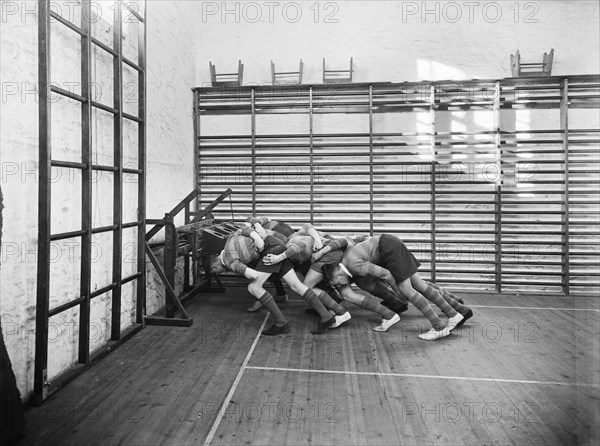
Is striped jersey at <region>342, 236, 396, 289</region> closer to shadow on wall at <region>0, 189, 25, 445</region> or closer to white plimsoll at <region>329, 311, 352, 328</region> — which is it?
white plimsoll at <region>329, 311, 352, 328</region>

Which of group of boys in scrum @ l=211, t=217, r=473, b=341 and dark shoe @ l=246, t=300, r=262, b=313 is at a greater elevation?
group of boys in scrum @ l=211, t=217, r=473, b=341

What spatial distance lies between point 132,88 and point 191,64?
2.39 metres

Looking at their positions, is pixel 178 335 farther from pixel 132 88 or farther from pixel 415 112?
pixel 415 112

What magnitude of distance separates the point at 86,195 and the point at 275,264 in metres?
1.87

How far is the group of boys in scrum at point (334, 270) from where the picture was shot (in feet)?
12.9

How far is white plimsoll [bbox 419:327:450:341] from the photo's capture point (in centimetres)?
385

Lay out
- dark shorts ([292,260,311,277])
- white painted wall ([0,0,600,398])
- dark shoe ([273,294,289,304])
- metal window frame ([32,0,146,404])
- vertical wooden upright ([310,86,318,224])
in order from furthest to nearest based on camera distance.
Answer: vertical wooden upright ([310,86,318,224]) < dark shoe ([273,294,289,304]) < white painted wall ([0,0,600,398]) < dark shorts ([292,260,311,277]) < metal window frame ([32,0,146,404])

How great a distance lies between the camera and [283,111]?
6.26 meters

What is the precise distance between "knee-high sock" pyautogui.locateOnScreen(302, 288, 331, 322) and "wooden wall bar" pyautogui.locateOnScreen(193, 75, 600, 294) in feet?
7.17

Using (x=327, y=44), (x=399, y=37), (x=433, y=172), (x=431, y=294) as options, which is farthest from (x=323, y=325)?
(x=399, y=37)

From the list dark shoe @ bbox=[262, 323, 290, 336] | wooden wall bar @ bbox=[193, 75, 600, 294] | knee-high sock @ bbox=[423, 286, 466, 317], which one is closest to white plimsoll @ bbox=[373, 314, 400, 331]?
knee-high sock @ bbox=[423, 286, 466, 317]

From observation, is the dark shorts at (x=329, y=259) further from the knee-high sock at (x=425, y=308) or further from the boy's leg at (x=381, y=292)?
the knee-high sock at (x=425, y=308)

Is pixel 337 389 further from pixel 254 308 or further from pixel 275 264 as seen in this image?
pixel 254 308

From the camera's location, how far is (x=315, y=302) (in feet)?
13.3
